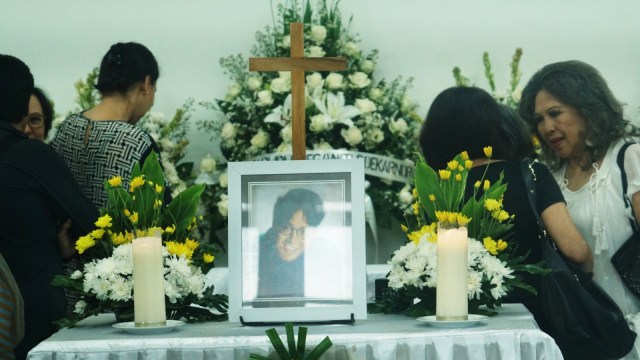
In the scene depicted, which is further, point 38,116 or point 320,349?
Result: point 38,116

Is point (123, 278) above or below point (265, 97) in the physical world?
below

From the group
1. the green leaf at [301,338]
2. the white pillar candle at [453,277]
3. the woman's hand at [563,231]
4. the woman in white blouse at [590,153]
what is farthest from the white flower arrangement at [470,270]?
the woman in white blouse at [590,153]

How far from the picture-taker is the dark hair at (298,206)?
8.53 ft

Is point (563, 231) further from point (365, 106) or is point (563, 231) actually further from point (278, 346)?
point (365, 106)

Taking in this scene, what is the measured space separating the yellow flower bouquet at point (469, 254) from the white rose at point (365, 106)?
249cm

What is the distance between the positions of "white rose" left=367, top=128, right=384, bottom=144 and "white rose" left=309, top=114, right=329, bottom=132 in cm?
24

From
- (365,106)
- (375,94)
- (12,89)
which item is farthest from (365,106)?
(12,89)

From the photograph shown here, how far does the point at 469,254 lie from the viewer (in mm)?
2715

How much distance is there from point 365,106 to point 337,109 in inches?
5.8

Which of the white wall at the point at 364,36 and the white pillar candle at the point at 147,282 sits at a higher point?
the white wall at the point at 364,36

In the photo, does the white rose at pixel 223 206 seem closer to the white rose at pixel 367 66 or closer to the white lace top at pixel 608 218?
the white rose at pixel 367 66

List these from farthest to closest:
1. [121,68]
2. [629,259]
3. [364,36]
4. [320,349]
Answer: [364,36]
[121,68]
[629,259]
[320,349]

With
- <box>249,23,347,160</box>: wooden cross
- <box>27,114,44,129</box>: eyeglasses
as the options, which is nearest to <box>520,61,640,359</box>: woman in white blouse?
<box>249,23,347,160</box>: wooden cross

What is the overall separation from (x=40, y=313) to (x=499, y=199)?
128 centimetres
